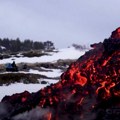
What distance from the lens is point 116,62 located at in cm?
1809

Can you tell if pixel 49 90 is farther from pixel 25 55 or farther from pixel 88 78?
pixel 25 55

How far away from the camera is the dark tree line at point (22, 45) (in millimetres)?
137875

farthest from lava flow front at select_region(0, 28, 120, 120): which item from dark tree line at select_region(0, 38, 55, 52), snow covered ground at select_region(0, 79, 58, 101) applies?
dark tree line at select_region(0, 38, 55, 52)

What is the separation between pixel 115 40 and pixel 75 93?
3.08 metres

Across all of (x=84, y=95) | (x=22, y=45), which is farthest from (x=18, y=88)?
(x=22, y=45)

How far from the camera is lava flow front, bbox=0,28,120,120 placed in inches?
679

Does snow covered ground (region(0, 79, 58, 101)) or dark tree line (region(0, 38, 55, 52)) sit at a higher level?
dark tree line (region(0, 38, 55, 52))

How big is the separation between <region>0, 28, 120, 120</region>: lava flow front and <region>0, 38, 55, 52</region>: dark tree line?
116m

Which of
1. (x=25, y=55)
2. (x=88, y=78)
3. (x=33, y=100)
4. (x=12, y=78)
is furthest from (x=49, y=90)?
(x=25, y=55)

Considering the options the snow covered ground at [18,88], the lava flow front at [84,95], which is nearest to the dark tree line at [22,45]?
the snow covered ground at [18,88]

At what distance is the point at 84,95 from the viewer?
58.2 feet

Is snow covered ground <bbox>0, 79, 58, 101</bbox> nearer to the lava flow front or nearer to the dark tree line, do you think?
the lava flow front

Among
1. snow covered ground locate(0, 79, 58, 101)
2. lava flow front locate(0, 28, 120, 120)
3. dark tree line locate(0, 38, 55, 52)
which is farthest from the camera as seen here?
dark tree line locate(0, 38, 55, 52)

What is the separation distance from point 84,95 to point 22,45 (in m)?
130
